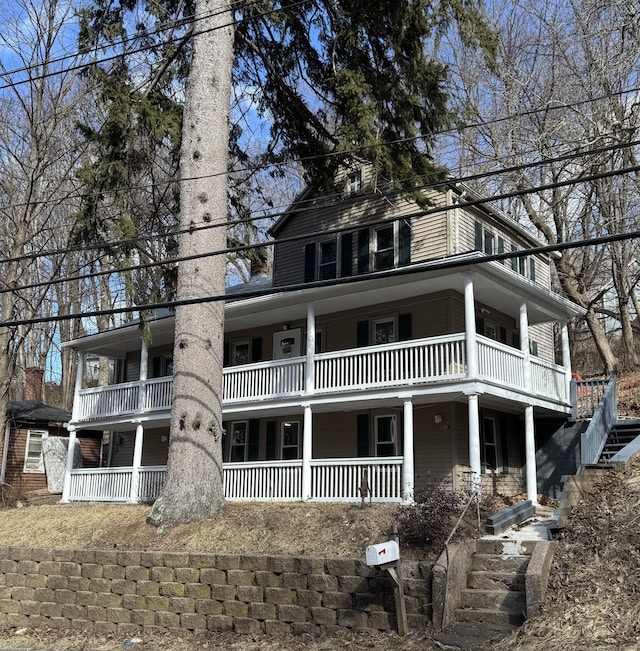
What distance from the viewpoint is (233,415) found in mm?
19547

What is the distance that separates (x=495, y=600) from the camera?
30.9 feet

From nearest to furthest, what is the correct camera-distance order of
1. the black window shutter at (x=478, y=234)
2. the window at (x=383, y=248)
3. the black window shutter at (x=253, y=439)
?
the window at (x=383, y=248) → the black window shutter at (x=478, y=234) → the black window shutter at (x=253, y=439)

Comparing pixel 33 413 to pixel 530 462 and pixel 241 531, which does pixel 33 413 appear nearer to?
pixel 241 531

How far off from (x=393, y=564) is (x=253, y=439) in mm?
11937

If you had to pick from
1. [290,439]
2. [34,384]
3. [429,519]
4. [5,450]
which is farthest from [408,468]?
[34,384]

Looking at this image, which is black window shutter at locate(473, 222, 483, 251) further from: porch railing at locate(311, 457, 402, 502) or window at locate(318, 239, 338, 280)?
porch railing at locate(311, 457, 402, 502)

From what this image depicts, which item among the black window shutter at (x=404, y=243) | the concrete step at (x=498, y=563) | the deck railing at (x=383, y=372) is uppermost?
the black window shutter at (x=404, y=243)

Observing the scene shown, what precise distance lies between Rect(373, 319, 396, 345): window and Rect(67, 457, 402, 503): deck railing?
388cm

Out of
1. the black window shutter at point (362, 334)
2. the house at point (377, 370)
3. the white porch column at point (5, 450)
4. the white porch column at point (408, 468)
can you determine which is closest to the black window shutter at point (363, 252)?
the house at point (377, 370)

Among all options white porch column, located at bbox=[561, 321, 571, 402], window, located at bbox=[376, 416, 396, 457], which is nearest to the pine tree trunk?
window, located at bbox=[376, 416, 396, 457]

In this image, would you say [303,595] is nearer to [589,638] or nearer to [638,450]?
[589,638]

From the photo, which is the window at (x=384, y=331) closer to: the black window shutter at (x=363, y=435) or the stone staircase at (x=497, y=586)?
the black window shutter at (x=363, y=435)

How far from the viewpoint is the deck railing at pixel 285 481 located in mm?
14320

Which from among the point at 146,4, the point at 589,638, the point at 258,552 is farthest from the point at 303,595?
the point at 146,4
